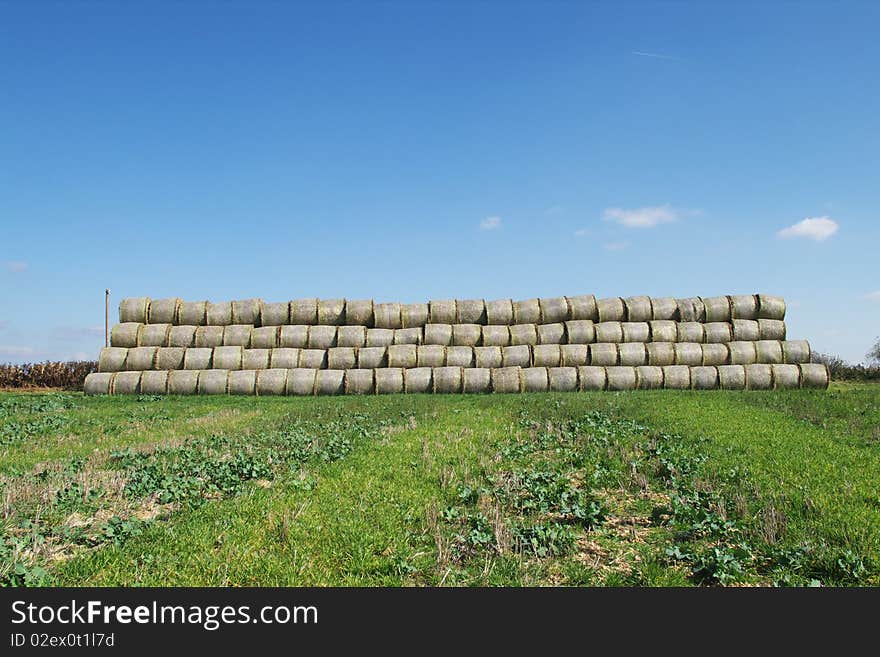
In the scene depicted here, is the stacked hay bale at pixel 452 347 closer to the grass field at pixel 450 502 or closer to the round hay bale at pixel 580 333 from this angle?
the round hay bale at pixel 580 333

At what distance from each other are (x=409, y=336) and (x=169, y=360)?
8761 mm

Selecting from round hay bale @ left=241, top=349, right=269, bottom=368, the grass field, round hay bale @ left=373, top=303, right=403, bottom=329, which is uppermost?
round hay bale @ left=373, top=303, right=403, bottom=329

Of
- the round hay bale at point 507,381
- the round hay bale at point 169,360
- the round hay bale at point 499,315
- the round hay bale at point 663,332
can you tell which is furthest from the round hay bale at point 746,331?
the round hay bale at point 169,360

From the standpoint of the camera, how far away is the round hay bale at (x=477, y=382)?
22.5 meters

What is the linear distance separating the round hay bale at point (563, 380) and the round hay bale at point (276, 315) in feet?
32.9

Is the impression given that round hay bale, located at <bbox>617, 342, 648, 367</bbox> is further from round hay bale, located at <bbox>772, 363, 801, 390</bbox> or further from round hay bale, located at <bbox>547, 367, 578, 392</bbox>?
round hay bale, located at <bbox>772, 363, 801, 390</bbox>

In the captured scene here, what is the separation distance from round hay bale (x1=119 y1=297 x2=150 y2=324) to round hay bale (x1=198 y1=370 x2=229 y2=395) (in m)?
4.08

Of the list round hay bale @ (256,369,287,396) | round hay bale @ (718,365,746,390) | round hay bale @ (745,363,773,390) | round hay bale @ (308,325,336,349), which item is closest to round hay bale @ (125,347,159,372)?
round hay bale @ (256,369,287,396)

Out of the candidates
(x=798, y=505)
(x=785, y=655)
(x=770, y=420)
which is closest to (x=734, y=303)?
(x=770, y=420)

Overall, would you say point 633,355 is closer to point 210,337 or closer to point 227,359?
point 227,359

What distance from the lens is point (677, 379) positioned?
2259 centimetres

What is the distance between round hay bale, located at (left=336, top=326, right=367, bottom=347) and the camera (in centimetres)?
2425

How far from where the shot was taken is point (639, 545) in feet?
22.7

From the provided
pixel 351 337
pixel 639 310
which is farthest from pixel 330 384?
pixel 639 310
